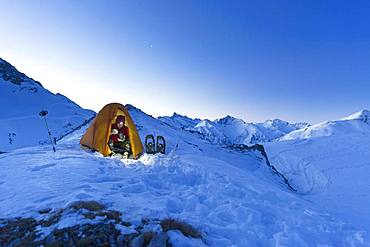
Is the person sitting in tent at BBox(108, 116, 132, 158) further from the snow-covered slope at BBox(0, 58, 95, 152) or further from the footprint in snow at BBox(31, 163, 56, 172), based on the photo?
the snow-covered slope at BBox(0, 58, 95, 152)

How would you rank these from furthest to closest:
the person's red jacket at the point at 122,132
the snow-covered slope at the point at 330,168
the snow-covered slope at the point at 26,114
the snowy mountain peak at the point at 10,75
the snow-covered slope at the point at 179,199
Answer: the snowy mountain peak at the point at 10,75 → the snow-covered slope at the point at 26,114 → the snow-covered slope at the point at 330,168 → the person's red jacket at the point at 122,132 → the snow-covered slope at the point at 179,199

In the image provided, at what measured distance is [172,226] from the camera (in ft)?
19.1

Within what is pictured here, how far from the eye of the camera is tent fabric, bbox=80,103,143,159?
15.7 metres

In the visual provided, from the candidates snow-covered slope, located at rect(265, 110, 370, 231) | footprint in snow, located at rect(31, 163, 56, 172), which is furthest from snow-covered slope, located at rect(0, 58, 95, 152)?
snow-covered slope, located at rect(265, 110, 370, 231)

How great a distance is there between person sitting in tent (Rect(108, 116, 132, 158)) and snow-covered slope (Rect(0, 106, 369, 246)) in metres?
3.27

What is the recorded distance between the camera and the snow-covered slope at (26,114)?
49.2m

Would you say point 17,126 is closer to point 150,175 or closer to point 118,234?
point 150,175

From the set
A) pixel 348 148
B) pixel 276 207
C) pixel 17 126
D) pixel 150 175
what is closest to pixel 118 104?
pixel 150 175

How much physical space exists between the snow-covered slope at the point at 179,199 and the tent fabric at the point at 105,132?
13.1ft

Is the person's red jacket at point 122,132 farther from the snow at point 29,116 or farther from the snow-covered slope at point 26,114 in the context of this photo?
the snow-covered slope at point 26,114

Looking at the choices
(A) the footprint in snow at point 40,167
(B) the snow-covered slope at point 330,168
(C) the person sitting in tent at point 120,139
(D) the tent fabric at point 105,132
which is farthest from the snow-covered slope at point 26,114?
(B) the snow-covered slope at point 330,168

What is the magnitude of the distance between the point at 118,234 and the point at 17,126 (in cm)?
5704

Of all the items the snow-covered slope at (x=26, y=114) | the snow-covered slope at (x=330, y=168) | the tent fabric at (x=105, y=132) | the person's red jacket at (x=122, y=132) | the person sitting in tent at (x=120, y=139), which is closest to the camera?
the person sitting in tent at (x=120, y=139)

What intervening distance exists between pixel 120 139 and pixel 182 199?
8.32 meters
